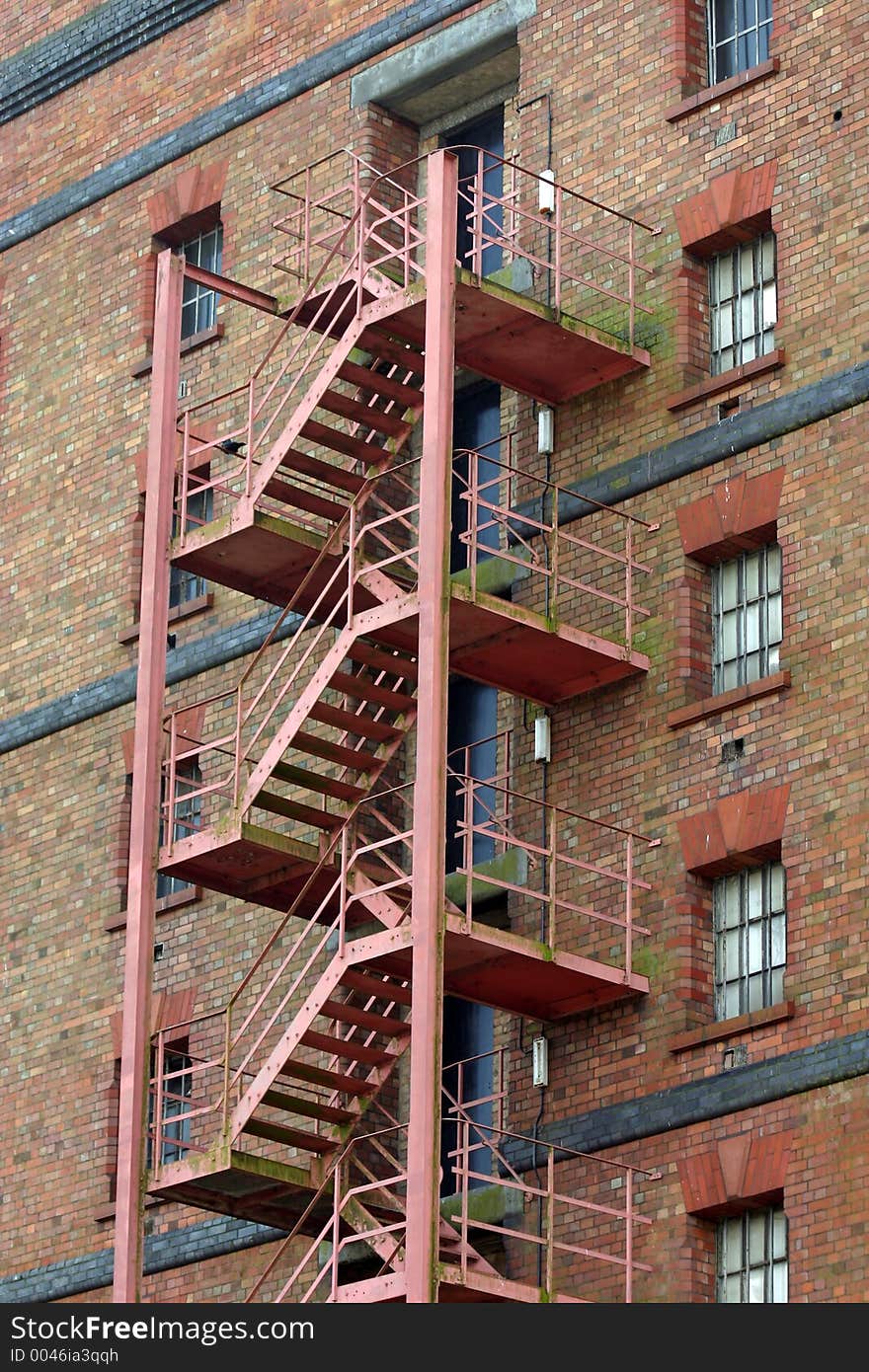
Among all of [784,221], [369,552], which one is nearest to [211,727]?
[369,552]

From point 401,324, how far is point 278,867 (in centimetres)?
502

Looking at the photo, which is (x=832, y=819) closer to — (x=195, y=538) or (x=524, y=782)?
(x=524, y=782)

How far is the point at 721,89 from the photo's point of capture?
3444cm

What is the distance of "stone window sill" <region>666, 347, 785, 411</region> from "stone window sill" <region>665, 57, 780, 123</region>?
265cm

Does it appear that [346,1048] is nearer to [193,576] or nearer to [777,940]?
[777,940]

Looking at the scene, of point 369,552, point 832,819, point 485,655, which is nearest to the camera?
point 832,819

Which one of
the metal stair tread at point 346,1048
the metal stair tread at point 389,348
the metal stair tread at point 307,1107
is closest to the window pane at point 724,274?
the metal stair tread at point 389,348

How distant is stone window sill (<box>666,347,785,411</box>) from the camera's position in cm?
3306

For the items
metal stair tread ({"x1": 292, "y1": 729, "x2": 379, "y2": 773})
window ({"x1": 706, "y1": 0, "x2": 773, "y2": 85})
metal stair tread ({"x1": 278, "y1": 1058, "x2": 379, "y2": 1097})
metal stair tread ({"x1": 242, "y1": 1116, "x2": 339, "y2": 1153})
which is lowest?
metal stair tread ({"x1": 242, "y1": 1116, "x2": 339, "y2": 1153})

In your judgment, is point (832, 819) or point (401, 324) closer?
point (832, 819)

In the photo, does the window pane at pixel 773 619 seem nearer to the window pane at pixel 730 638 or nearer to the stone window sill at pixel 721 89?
the window pane at pixel 730 638

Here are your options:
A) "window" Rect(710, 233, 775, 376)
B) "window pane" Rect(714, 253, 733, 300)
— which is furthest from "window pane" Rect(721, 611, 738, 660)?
"window pane" Rect(714, 253, 733, 300)

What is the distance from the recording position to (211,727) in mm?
37375

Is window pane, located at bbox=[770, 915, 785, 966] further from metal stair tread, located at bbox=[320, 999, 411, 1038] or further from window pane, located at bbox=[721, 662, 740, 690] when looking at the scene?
metal stair tread, located at bbox=[320, 999, 411, 1038]
